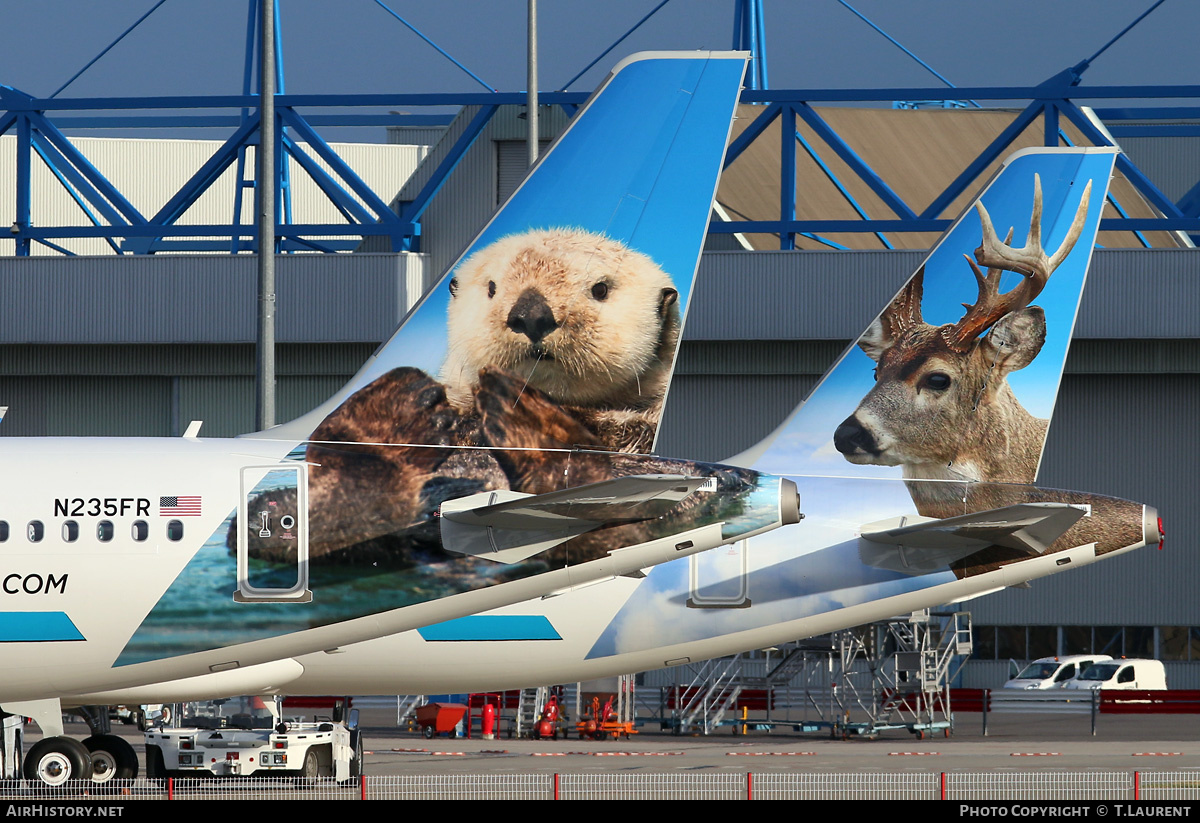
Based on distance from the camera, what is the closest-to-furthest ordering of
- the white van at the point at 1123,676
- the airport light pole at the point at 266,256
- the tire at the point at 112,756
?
the tire at the point at 112,756 → the airport light pole at the point at 266,256 → the white van at the point at 1123,676

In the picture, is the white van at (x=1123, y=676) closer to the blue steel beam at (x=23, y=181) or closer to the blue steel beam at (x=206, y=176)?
the blue steel beam at (x=206, y=176)

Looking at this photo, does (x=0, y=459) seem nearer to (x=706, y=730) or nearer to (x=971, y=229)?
(x=971, y=229)

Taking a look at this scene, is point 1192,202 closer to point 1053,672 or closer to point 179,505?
point 1053,672

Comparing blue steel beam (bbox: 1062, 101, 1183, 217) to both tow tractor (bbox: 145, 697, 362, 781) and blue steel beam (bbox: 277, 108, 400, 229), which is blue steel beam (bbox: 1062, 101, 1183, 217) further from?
tow tractor (bbox: 145, 697, 362, 781)

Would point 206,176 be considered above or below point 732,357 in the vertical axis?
above

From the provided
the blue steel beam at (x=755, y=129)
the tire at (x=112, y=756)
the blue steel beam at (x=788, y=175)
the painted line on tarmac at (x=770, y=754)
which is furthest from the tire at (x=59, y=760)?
the blue steel beam at (x=755, y=129)

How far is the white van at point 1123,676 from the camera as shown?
153ft

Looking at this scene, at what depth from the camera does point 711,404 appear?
47.8 meters

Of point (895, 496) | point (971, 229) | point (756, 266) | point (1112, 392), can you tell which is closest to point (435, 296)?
point (895, 496)

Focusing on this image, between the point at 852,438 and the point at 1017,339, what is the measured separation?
9.12 ft

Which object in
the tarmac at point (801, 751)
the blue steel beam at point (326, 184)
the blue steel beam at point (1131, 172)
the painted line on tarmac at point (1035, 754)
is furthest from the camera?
the blue steel beam at point (326, 184)

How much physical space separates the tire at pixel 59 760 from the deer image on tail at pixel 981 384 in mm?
11662

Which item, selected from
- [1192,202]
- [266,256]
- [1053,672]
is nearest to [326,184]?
[266,256]

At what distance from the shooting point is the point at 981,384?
2184cm
